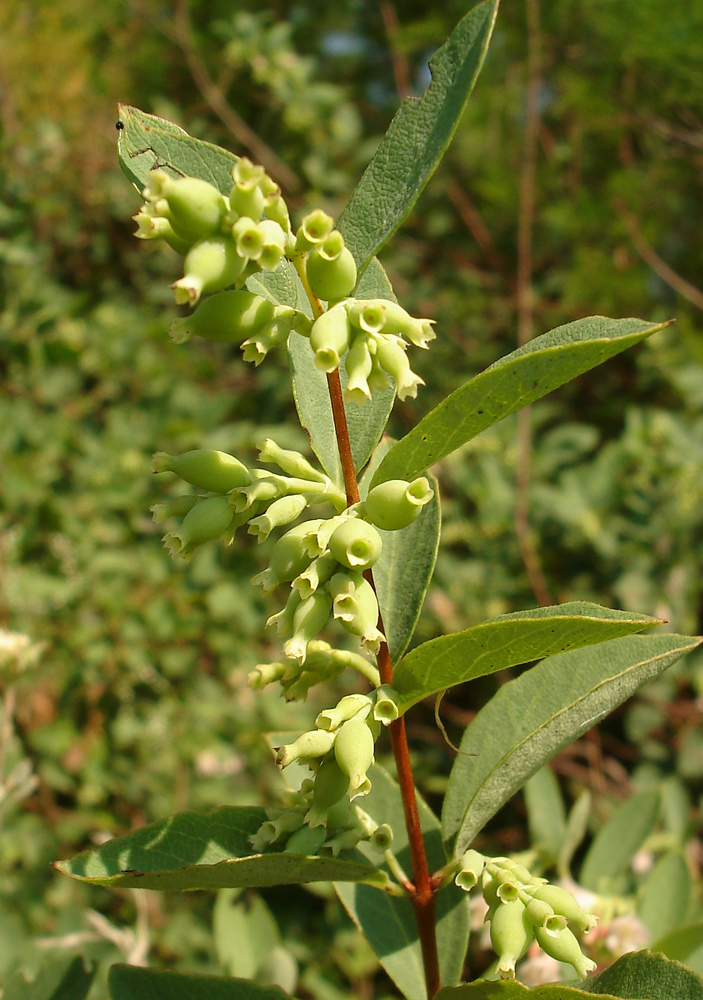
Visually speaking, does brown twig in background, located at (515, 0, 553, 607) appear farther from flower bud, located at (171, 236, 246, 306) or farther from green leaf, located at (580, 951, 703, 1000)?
flower bud, located at (171, 236, 246, 306)

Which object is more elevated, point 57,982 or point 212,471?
point 212,471

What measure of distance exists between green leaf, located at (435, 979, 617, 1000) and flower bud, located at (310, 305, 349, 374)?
569 millimetres

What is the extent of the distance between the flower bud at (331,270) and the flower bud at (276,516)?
204 mm

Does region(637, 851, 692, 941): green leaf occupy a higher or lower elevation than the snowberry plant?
lower

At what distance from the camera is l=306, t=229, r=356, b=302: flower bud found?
2.48ft

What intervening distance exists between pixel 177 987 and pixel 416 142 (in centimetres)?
95

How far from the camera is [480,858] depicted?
0.87 meters

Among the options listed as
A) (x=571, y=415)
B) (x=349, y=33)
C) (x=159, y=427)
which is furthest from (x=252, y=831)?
(x=349, y=33)

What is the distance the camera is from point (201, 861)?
806 mm

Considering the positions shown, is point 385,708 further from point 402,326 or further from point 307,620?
Answer: point 402,326

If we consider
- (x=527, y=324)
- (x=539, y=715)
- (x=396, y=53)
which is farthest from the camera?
(x=396, y=53)

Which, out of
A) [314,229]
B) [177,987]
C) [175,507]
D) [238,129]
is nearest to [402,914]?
[177,987]

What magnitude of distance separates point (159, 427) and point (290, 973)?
2148 millimetres

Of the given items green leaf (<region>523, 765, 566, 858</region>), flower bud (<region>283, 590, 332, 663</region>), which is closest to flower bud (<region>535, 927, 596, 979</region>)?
flower bud (<region>283, 590, 332, 663</region>)
